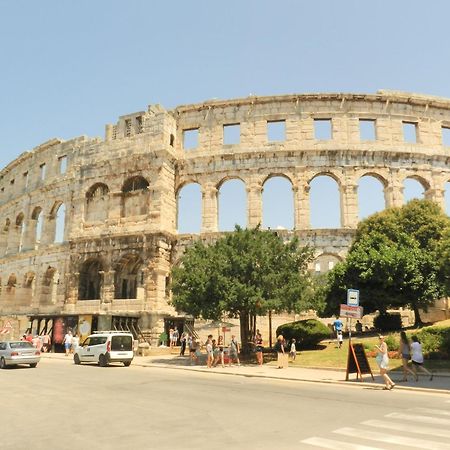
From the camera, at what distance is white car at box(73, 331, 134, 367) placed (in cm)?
2042

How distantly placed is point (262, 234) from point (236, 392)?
38.9 ft

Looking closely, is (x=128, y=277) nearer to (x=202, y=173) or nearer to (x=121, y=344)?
(x=202, y=173)

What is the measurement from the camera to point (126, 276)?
3503 centimetres

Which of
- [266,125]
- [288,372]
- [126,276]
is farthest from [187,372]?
[266,125]

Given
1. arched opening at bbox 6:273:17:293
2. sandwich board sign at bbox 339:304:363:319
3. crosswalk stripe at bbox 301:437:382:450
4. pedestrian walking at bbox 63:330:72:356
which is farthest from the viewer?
arched opening at bbox 6:273:17:293

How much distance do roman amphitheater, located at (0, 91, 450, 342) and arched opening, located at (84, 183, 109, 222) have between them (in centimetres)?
10

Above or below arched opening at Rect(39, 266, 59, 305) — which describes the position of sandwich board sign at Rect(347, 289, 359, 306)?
below

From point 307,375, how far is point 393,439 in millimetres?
9978

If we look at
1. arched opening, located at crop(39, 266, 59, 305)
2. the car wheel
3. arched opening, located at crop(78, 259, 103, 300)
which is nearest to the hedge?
the car wheel

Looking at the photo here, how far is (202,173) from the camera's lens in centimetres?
3394

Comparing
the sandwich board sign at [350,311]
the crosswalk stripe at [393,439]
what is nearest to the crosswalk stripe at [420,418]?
the crosswalk stripe at [393,439]

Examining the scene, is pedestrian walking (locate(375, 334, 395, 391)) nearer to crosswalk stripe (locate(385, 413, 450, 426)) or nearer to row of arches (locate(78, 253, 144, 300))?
crosswalk stripe (locate(385, 413, 450, 426))

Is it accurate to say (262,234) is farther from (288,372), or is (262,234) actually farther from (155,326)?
(155,326)

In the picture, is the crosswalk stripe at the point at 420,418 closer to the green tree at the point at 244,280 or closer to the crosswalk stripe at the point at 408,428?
the crosswalk stripe at the point at 408,428
